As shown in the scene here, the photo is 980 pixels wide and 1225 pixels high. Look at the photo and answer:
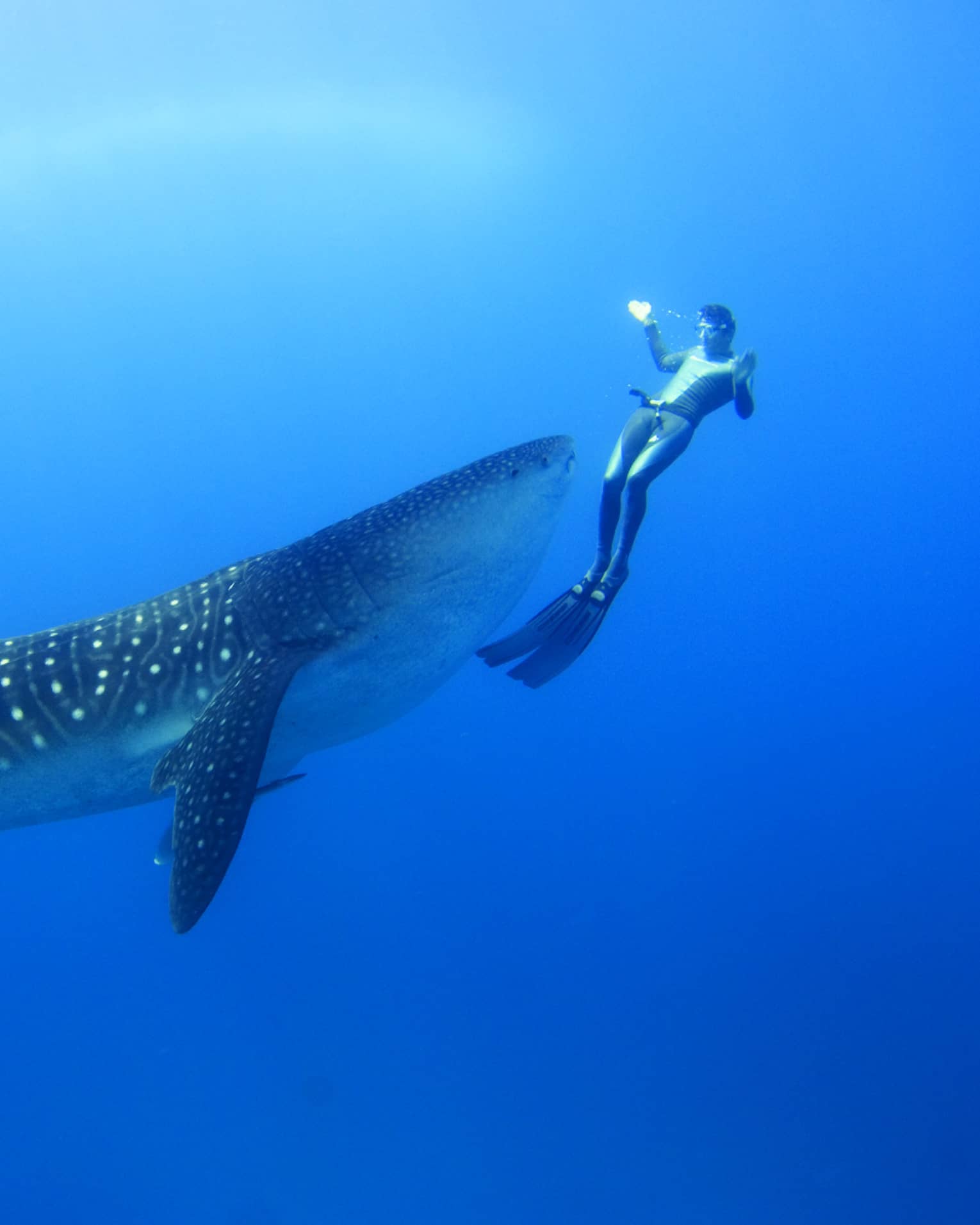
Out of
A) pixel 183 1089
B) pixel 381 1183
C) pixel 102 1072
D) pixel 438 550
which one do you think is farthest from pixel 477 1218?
pixel 438 550

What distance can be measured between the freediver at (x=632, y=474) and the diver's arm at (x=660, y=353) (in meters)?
0.02

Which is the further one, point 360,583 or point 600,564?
point 600,564

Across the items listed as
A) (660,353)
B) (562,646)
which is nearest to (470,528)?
(562,646)

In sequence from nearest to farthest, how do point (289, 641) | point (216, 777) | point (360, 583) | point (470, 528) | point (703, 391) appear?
point (216, 777), point (289, 641), point (360, 583), point (470, 528), point (703, 391)

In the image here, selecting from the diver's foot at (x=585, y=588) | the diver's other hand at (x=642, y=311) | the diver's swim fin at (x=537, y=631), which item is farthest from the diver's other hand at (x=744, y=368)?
the diver's swim fin at (x=537, y=631)

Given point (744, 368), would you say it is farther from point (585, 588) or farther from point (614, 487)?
point (585, 588)

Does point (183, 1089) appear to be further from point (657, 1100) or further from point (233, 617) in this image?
point (233, 617)

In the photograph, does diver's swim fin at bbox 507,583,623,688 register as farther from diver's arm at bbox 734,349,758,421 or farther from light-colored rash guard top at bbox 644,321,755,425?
diver's arm at bbox 734,349,758,421

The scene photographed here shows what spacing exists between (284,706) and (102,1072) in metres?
11.1

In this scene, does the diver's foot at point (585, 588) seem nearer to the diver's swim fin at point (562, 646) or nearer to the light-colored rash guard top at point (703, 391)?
the diver's swim fin at point (562, 646)

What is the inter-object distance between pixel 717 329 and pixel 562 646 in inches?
157

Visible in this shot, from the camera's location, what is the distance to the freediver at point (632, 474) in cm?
664

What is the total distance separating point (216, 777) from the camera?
3.77 metres

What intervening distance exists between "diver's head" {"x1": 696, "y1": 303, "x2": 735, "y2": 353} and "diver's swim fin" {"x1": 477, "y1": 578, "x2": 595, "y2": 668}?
125 inches
